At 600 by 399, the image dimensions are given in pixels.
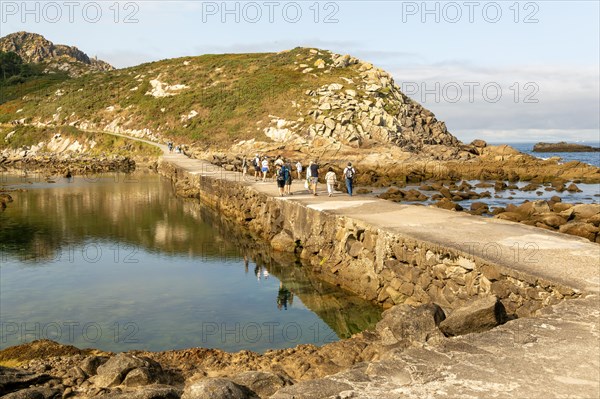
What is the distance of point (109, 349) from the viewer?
13500mm

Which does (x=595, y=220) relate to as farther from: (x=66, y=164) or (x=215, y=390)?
(x=66, y=164)

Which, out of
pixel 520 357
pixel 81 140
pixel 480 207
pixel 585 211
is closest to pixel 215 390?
pixel 520 357

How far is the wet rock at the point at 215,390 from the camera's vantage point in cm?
765

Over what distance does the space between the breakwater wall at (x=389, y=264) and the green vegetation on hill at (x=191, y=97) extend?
46575mm

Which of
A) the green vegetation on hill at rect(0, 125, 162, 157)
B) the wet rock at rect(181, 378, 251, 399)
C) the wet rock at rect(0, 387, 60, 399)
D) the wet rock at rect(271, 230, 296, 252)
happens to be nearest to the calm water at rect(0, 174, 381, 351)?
the wet rock at rect(271, 230, 296, 252)

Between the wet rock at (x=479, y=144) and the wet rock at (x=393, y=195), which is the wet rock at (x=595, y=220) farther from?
the wet rock at (x=479, y=144)

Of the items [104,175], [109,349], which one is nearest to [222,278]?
[109,349]

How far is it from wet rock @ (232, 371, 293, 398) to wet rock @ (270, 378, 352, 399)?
150 cm

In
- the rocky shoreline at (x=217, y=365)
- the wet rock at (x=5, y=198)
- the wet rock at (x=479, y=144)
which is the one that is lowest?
the rocky shoreline at (x=217, y=365)

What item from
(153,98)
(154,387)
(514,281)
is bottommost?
(154,387)

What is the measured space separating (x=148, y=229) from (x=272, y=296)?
44.9ft

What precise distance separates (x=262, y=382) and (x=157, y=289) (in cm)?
1065

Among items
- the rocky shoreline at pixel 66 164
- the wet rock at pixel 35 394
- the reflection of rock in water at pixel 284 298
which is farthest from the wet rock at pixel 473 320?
the rocky shoreline at pixel 66 164

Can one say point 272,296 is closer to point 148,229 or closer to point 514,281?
point 514,281
